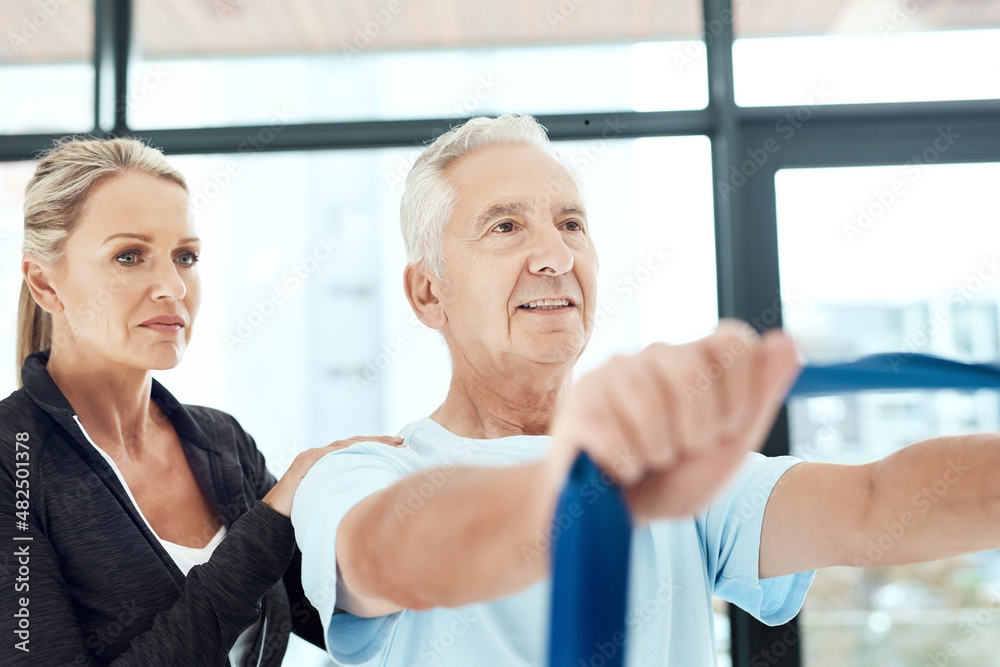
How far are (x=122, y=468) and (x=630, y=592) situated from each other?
3.34 feet

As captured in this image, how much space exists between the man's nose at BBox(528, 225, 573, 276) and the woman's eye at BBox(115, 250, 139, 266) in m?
0.78

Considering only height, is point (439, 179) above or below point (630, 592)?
above

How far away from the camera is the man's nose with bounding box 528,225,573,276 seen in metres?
1.37

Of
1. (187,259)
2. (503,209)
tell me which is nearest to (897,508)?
(503,209)

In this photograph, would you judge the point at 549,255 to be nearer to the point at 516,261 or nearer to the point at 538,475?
the point at 516,261

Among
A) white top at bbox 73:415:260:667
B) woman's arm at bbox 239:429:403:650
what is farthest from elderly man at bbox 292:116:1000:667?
white top at bbox 73:415:260:667

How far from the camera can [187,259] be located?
1.58m

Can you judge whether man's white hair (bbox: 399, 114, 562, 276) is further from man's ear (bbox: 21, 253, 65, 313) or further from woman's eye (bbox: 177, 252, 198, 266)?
man's ear (bbox: 21, 253, 65, 313)

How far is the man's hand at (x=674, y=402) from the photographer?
0.56m

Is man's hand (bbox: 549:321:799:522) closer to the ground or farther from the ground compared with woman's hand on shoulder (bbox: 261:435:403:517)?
farther from the ground

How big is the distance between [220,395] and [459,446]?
1.04 m

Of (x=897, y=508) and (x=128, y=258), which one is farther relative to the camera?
(x=128, y=258)

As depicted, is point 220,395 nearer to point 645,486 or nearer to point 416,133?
point 416,133

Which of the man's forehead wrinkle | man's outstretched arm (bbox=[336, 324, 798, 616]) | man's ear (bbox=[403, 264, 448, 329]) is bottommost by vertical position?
man's outstretched arm (bbox=[336, 324, 798, 616])
